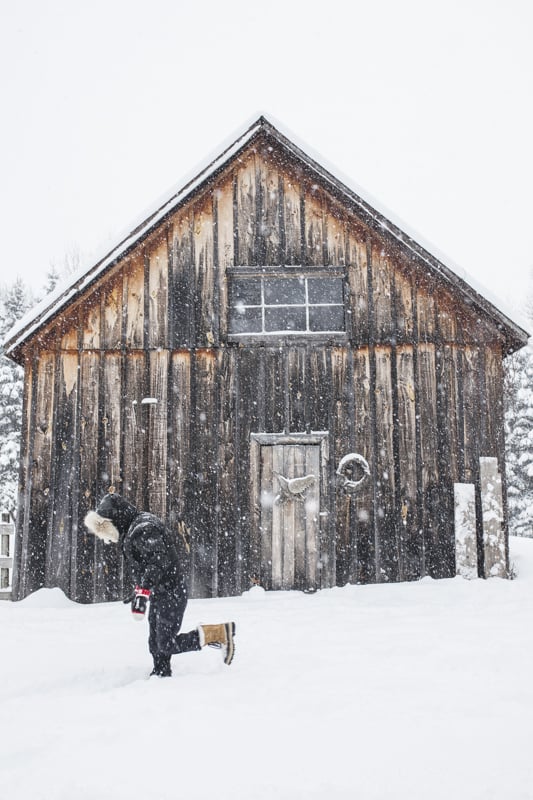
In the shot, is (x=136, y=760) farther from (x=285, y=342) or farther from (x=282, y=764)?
(x=285, y=342)

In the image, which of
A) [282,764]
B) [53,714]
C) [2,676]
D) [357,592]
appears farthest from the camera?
[357,592]

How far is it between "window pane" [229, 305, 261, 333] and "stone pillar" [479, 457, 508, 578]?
12.4 ft

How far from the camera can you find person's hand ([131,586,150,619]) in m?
4.61

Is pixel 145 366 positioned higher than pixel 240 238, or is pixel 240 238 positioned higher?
pixel 240 238

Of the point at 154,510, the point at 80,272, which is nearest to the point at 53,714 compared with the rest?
the point at 154,510

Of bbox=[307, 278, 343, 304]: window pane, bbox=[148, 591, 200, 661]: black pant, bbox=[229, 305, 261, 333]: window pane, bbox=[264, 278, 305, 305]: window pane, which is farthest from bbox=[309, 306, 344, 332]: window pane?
bbox=[148, 591, 200, 661]: black pant

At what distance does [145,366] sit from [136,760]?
20.3ft

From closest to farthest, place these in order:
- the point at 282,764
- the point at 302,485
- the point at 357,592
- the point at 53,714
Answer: the point at 282,764 < the point at 53,714 < the point at 357,592 < the point at 302,485

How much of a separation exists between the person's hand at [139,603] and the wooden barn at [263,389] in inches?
146

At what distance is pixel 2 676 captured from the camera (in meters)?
5.03

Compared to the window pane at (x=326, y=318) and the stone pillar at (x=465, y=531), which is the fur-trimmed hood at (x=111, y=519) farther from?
the stone pillar at (x=465, y=531)

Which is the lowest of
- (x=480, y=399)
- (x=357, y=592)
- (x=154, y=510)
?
(x=357, y=592)

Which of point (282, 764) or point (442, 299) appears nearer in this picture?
point (282, 764)

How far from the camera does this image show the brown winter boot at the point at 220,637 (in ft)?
16.0
